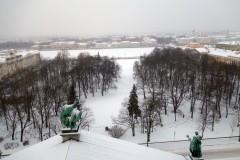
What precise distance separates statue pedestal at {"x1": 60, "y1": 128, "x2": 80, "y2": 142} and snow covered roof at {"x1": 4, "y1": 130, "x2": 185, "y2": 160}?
0.78 feet

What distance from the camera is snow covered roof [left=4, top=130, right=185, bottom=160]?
419 inches

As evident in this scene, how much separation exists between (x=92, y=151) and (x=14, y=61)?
8548 centimetres

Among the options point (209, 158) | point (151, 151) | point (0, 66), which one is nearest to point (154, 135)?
point (209, 158)

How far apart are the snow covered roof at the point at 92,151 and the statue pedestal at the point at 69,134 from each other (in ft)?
0.78

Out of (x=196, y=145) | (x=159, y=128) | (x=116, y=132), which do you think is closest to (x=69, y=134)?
(x=196, y=145)

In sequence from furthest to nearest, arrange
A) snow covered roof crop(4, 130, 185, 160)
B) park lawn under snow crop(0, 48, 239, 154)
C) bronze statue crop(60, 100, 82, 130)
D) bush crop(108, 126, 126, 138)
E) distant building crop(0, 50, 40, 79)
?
distant building crop(0, 50, 40, 79)
park lawn under snow crop(0, 48, 239, 154)
bush crop(108, 126, 126, 138)
bronze statue crop(60, 100, 82, 130)
snow covered roof crop(4, 130, 185, 160)

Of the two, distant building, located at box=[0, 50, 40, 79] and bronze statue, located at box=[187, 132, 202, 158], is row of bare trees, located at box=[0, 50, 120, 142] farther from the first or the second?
bronze statue, located at box=[187, 132, 202, 158]

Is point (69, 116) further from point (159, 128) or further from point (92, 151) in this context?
point (159, 128)

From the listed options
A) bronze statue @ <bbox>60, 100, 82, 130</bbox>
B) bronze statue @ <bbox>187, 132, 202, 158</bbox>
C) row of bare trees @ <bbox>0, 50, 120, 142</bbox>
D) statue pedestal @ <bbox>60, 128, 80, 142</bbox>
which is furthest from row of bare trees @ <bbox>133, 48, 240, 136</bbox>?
bronze statue @ <bbox>60, 100, 82, 130</bbox>

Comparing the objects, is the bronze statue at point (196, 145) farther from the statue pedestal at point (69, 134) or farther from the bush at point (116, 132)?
the bush at point (116, 132)

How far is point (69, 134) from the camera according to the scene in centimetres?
1178

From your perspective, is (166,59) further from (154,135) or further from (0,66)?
(0,66)

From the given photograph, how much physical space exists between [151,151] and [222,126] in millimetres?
26906

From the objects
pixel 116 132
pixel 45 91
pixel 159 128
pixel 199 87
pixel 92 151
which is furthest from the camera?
pixel 199 87
